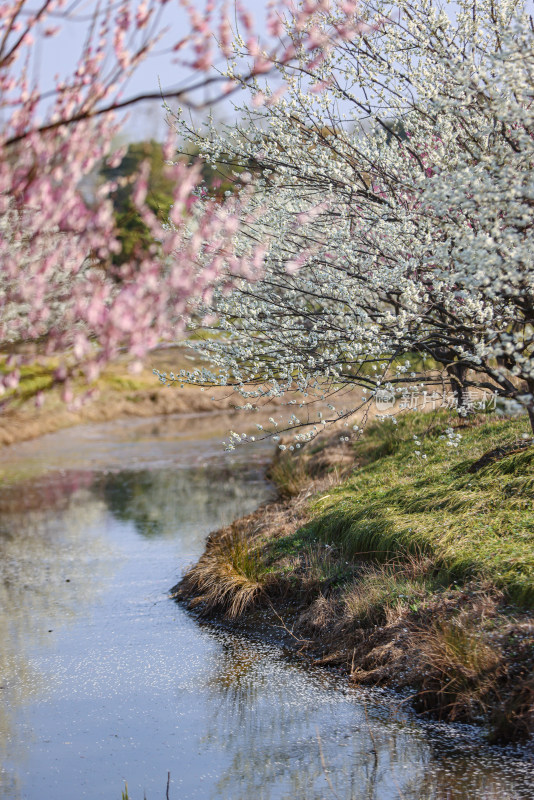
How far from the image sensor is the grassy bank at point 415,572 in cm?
629

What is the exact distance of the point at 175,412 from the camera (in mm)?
26078

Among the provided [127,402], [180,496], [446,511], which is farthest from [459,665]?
[127,402]

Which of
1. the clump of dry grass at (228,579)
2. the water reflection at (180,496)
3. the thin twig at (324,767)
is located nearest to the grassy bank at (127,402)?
the water reflection at (180,496)

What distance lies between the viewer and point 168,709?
6887mm

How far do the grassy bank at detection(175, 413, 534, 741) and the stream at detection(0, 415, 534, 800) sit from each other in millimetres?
305

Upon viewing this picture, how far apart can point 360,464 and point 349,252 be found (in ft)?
16.0

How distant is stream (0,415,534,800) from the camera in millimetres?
5566

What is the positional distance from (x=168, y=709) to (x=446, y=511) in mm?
3392

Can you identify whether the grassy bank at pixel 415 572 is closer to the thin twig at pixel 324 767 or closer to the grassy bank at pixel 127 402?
the thin twig at pixel 324 767

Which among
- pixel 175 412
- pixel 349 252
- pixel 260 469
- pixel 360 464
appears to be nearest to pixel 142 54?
pixel 349 252

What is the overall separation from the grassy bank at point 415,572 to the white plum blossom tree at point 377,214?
1118mm

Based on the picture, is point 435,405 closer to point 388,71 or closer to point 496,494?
point 496,494
